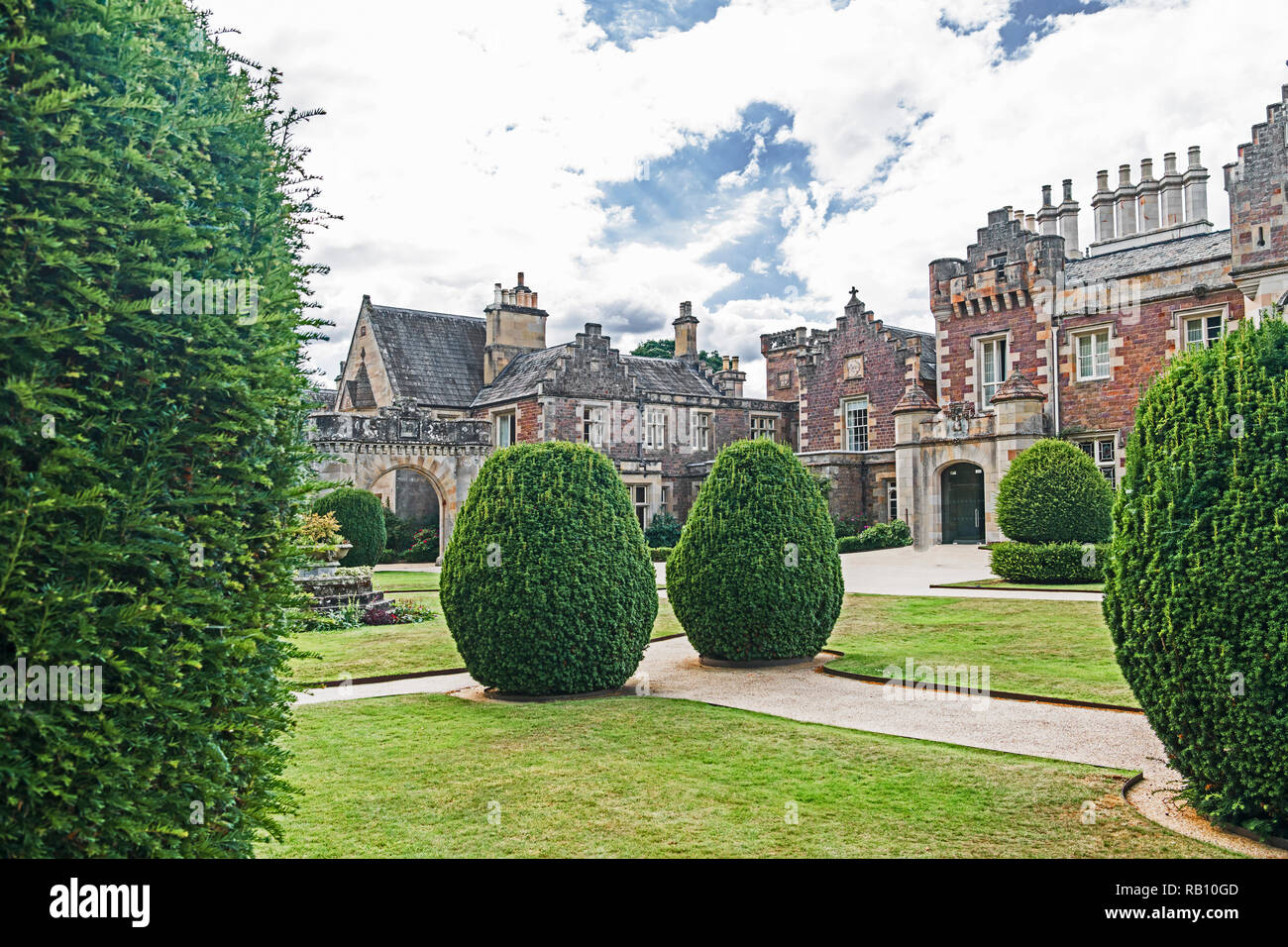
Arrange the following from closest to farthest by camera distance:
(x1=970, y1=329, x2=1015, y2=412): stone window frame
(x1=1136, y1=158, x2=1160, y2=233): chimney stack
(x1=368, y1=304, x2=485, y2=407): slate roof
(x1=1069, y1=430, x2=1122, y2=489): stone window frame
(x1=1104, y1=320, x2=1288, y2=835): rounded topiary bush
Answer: (x1=1104, y1=320, x2=1288, y2=835): rounded topiary bush < (x1=1069, y1=430, x2=1122, y2=489): stone window frame < (x1=970, y1=329, x2=1015, y2=412): stone window frame < (x1=1136, y1=158, x2=1160, y2=233): chimney stack < (x1=368, y1=304, x2=485, y2=407): slate roof

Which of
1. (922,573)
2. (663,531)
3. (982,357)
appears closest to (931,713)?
(922,573)

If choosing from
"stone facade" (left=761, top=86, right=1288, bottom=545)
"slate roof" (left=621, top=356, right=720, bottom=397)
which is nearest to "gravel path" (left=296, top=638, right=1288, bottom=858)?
"stone facade" (left=761, top=86, right=1288, bottom=545)

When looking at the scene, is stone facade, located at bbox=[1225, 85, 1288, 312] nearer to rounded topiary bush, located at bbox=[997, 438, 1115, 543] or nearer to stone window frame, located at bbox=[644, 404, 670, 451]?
rounded topiary bush, located at bbox=[997, 438, 1115, 543]

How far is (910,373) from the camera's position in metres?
37.8

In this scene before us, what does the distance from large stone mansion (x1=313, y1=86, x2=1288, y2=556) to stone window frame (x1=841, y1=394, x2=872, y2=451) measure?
0.31ft

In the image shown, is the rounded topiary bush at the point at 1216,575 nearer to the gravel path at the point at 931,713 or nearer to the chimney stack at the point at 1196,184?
the gravel path at the point at 931,713

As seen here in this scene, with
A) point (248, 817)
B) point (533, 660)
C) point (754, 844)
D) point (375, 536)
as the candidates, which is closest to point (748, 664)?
point (533, 660)

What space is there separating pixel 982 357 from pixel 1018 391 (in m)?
5.68

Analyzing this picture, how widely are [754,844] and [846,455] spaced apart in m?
31.6

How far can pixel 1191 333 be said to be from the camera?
28672 millimetres

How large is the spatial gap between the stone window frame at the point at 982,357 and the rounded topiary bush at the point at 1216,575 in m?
28.8

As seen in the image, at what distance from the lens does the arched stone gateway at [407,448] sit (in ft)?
100

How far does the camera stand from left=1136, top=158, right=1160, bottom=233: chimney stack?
3866cm

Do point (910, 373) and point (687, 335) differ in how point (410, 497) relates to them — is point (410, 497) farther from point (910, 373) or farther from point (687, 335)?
point (910, 373)
